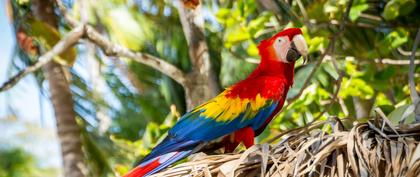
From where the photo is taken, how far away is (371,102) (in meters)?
3.76

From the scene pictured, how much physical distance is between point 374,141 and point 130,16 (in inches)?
170

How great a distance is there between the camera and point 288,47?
7.03ft

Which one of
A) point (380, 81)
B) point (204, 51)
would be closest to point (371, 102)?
point (380, 81)

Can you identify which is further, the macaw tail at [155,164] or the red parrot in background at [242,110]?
the red parrot in background at [242,110]

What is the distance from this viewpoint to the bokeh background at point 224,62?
321 cm

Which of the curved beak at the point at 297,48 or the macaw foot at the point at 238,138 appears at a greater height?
the curved beak at the point at 297,48

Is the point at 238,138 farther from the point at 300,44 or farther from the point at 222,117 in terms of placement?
the point at 300,44

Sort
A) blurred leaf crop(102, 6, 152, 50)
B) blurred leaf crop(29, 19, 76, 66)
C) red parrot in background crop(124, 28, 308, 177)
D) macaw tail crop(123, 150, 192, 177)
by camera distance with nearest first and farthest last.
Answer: macaw tail crop(123, 150, 192, 177) < red parrot in background crop(124, 28, 308, 177) < blurred leaf crop(29, 19, 76, 66) < blurred leaf crop(102, 6, 152, 50)

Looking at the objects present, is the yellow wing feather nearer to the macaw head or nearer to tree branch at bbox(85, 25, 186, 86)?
the macaw head

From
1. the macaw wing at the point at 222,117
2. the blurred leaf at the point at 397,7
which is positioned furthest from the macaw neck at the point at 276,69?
the blurred leaf at the point at 397,7

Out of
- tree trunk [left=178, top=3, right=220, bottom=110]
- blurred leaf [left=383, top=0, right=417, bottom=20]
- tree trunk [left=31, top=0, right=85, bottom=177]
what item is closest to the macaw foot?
tree trunk [left=178, top=3, right=220, bottom=110]

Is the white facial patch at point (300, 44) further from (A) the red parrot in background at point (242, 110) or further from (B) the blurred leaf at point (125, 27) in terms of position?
(B) the blurred leaf at point (125, 27)

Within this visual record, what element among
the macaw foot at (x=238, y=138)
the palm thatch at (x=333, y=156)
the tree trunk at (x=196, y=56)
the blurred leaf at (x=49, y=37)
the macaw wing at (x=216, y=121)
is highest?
the blurred leaf at (x=49, y=37)

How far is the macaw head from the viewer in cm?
211
